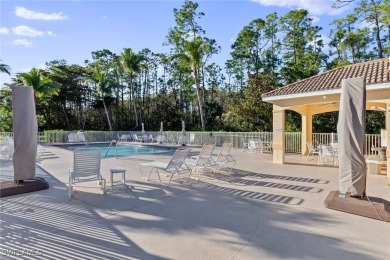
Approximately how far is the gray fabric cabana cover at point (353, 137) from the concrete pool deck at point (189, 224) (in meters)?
0.68

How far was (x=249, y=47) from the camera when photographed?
95.7 feet

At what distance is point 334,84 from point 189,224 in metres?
8.22

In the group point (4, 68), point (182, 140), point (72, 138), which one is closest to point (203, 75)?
point (182, 140)

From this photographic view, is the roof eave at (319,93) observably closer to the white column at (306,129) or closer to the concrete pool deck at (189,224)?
the concrete pool deck at (189,224)

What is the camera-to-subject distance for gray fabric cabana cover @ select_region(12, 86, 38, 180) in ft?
20.5

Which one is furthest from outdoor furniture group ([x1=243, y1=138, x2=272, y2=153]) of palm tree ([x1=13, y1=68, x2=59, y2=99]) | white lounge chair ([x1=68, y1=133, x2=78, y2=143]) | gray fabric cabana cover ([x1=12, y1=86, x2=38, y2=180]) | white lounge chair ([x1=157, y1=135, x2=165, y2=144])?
palm tree ([x1=13, y1=68, x2=59, y2=99])

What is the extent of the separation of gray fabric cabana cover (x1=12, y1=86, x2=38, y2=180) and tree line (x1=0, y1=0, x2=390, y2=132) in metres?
10.1

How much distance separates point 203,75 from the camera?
32375mm

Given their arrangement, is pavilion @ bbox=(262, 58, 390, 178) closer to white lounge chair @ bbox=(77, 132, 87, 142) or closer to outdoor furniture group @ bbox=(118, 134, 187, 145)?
outdoor furniture group @ bbox=(118, 134, 187, 145)

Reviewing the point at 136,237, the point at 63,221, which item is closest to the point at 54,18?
the point at 63,221

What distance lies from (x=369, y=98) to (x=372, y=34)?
18976 mm

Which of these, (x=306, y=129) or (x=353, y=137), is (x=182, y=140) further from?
(x=353, y=137)

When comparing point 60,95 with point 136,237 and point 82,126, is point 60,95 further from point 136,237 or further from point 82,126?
point 136,237

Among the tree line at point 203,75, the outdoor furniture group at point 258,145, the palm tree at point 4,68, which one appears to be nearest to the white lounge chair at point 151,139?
the tree line at point 203,75
